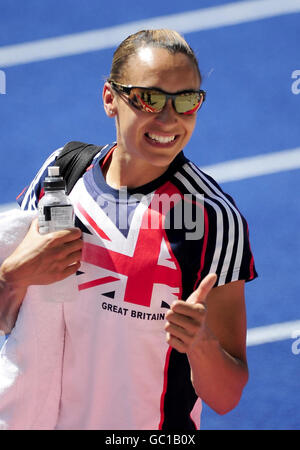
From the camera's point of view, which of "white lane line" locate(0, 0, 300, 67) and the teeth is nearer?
the teeth

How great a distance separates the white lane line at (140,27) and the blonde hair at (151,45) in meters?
4.88

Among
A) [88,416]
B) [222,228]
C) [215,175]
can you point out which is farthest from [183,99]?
[215,175]

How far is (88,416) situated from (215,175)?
417 centimetres

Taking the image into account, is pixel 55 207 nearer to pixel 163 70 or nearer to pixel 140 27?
pixel 163 70

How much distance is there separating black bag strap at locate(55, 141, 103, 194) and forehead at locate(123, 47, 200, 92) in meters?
0.43

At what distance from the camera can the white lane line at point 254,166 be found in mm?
6988

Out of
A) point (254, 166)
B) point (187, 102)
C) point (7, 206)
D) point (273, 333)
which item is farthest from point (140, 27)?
point (187, 102)

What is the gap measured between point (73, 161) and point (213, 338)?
97cm

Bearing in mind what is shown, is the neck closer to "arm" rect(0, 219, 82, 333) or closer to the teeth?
the teeth

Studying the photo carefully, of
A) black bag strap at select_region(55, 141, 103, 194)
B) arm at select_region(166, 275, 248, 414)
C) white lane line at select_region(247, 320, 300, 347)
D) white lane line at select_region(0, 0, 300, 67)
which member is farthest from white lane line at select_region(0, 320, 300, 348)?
white lane line at select_region(0, 0, 300, 67)

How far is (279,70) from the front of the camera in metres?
7.64

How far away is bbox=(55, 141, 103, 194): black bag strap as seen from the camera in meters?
3.22

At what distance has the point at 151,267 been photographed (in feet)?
9.86
